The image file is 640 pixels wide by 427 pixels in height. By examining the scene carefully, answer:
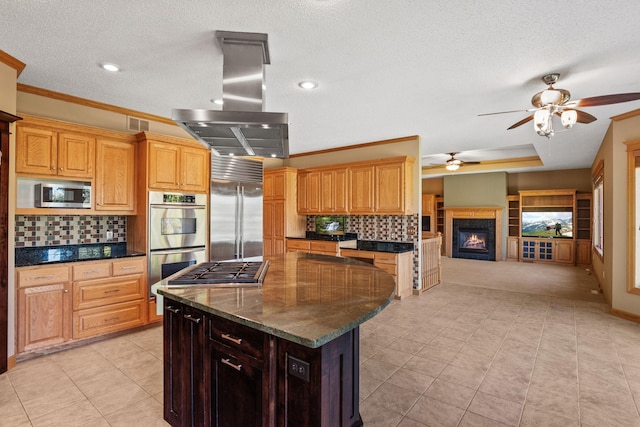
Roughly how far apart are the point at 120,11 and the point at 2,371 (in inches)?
123

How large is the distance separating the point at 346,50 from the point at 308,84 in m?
0.73

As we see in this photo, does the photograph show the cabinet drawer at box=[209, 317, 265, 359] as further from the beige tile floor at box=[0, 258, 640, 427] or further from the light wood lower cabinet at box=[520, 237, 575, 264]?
the light wood lower cabinet at box=[520, 237, 575, 264]

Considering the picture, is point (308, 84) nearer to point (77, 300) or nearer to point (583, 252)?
point (77, 300)

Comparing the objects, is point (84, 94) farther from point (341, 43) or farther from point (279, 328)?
point (279, 328)

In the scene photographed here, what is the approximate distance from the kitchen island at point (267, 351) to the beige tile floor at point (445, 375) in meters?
0.63

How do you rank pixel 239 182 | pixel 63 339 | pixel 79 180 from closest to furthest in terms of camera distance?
pixel 63 339 → pixel 79 180 → pixel 239 182

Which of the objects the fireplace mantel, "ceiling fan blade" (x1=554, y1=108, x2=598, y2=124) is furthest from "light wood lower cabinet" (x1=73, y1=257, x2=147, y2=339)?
the fireplace mantel

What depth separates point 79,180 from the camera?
3416 millimetres

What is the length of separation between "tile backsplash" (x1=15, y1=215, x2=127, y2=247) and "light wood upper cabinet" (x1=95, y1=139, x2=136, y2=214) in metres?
0.38

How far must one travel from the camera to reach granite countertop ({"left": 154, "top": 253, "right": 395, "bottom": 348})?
1304mm

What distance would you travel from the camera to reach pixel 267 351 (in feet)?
4.62

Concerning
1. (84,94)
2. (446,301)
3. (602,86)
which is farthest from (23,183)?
(602,86)

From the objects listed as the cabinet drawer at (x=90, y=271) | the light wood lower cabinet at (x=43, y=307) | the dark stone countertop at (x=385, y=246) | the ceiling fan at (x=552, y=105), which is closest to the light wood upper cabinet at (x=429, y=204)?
the dark stone countertop at (x=385, y=246)

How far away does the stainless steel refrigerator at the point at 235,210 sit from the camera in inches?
176
